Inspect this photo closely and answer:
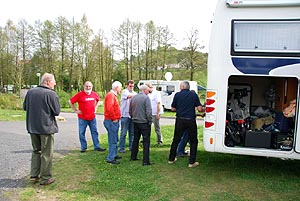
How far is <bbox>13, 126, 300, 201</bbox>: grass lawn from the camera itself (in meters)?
4.45

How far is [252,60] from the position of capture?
15.6ft

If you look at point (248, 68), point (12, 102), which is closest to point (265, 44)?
point (248, 68)

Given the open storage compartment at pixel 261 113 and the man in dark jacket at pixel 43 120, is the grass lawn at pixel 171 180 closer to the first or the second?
the man in dark jacket at pixel 43 120

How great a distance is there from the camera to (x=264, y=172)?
5594mm

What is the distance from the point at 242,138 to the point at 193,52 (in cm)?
2261

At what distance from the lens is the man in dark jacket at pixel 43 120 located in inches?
185

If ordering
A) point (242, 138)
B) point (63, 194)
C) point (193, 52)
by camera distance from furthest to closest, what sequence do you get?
point (193, 52) → point (242, 138) → point (63, 194)

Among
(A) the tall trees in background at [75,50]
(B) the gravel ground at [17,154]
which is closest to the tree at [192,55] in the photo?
(A) the tall trees in background at [75,50]

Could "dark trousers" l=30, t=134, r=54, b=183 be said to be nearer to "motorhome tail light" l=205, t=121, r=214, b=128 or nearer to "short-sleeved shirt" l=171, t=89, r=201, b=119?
"short-sleeved shirt" l=171, t=89, r=201, b=119

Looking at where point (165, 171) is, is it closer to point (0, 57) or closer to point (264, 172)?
point (264, 172)

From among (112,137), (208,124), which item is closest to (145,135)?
(112,137)

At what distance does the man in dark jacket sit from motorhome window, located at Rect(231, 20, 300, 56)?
10.0ft

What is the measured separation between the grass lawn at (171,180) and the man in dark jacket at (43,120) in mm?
351

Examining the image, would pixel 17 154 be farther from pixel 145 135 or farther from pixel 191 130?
pixel 191 130
